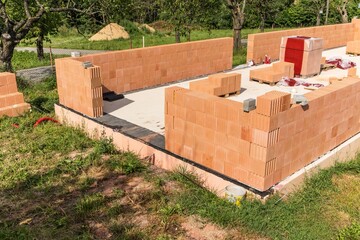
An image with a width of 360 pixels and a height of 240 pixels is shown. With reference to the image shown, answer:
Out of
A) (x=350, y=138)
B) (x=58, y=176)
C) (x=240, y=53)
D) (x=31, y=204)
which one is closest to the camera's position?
(x=31, y=204)

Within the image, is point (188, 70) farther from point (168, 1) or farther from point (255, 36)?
point (168, 1)

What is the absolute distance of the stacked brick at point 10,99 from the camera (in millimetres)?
11328

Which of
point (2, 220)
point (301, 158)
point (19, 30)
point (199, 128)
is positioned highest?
point (19, 30)

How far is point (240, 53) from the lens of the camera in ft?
69.9

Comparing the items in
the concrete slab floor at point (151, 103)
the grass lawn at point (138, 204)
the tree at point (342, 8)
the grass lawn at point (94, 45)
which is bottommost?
the grass lawn at point (94, 45)

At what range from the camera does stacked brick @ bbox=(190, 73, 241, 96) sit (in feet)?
37.6

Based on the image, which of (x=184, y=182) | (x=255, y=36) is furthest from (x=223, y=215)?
(x=255, y=36)

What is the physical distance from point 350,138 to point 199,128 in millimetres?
4077

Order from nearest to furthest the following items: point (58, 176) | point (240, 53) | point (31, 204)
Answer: point (31, 204), point (58, 176), point (240, 53)

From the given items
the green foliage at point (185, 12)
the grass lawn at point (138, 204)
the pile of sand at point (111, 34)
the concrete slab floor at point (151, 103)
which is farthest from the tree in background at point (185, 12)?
the grass lawn at point (138, 204)

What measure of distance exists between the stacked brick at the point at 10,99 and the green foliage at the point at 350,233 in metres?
9.48

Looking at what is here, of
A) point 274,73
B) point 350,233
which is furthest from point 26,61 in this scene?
point 350,233

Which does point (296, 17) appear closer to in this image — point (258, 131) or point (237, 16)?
point (237, 16)

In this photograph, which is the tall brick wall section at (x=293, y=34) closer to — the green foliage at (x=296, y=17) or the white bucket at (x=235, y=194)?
the white bucket at (x=235, y=194)
